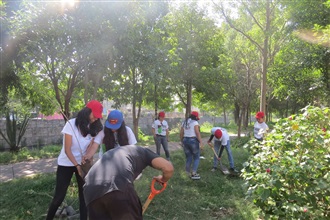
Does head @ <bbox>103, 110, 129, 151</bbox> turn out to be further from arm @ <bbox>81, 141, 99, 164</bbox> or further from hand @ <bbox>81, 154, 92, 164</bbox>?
hand @ <bbox>81, 154, 92, 164</bbox>

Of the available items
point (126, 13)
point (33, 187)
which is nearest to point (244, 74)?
point (126, 13)

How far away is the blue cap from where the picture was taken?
298 centimetres

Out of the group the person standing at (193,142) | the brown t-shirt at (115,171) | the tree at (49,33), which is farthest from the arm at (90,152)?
the person standing at (193,142)

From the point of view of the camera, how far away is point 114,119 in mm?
2986

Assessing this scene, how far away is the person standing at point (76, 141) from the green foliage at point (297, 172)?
1874mm

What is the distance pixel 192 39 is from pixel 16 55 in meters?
8.30

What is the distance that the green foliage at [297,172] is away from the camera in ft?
9.35

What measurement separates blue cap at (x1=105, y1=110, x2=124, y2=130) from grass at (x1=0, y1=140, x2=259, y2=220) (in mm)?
1874

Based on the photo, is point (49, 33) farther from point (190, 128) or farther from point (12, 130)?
point (12, 130)

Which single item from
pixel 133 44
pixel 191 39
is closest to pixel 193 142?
pixel 133 44

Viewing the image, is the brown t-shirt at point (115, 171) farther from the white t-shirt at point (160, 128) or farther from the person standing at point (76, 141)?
the white t-shirt at point (160, 128)

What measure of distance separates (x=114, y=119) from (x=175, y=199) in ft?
8.59

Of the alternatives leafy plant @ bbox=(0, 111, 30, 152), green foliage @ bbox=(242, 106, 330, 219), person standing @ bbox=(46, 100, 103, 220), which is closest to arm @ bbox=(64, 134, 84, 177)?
person standing @ bbox=(46, 100, 103, 220)

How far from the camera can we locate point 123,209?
1839 millimetres
